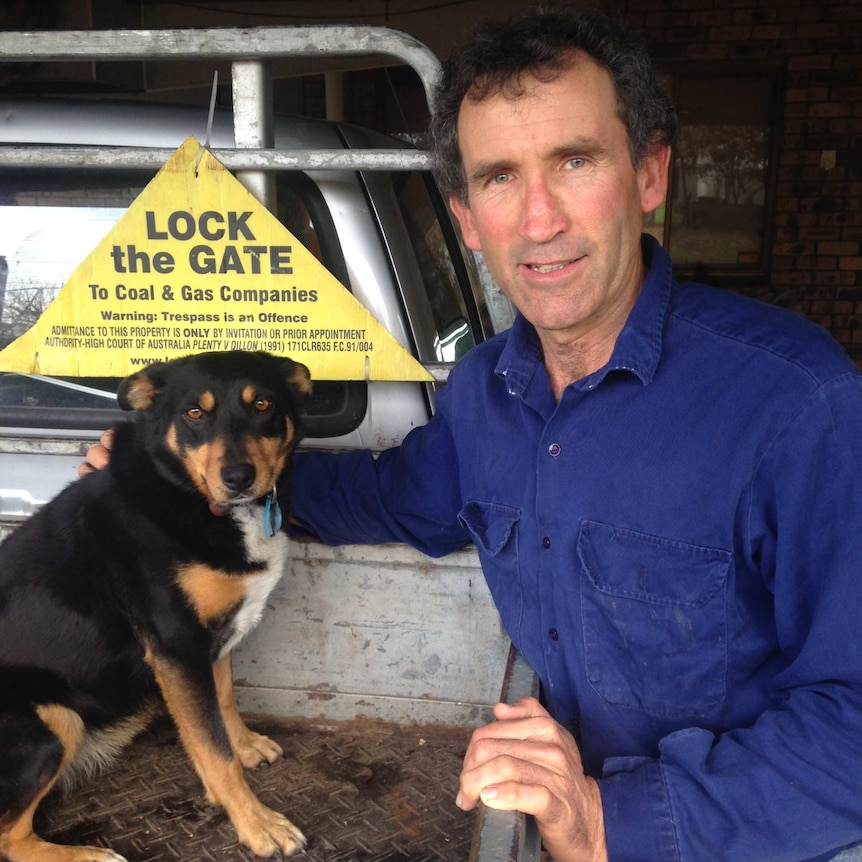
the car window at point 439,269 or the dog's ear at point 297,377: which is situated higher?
the car window at point 439,269

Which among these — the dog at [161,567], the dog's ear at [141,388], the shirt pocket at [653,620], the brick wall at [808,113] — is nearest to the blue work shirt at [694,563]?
the shirt pocket at [653,620]

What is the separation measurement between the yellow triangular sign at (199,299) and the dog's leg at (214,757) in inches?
35.4

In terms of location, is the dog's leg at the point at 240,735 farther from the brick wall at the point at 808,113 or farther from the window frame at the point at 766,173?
the brick wall at the point at 808,113

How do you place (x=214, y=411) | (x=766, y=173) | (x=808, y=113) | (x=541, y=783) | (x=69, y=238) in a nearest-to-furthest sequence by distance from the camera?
1. (x=541, y=783)
2. (x=214, y=411)
3. (x=69, y=238)
4. (x=808, y=113)
5. (x=766, y=173)

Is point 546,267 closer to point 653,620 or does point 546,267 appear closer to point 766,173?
point 653,620

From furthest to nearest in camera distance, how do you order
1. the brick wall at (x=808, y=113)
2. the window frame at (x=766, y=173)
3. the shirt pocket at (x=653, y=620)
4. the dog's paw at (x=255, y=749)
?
1. the window frame at (x=766, y=173)
2. the brick wall at (x=808, y=113)
3. the dog's paw at (x=255, y=749)
4. the shirt pocket at (x=653, y=620)

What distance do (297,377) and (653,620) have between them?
1.21 metres

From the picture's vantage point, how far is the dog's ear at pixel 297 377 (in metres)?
2.30

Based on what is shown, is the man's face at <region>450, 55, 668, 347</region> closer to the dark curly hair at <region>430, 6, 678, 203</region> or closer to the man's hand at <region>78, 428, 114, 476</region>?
the dark curly hair at <region>430, 6, 678, 203</region>

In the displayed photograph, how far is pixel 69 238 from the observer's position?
253 cm

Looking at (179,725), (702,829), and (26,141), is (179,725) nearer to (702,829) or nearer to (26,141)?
(702,829)

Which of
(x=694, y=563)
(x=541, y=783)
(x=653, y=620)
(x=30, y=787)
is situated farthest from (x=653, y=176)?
(x=30, y=787)

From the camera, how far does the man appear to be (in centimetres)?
132

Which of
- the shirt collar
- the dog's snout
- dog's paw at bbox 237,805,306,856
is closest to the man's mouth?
the shirt collar
